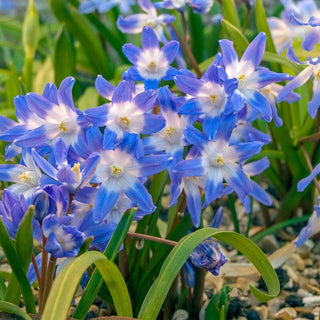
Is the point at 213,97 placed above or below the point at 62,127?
above

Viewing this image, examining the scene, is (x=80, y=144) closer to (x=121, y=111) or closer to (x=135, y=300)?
(x=121, y=111)

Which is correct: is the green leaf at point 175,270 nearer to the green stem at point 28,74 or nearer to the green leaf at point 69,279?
the green leaf at point 69,279

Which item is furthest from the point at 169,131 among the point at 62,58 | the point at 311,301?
the point at 62,58

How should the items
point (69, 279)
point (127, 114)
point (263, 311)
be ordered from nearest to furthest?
point (69, 279) → point (127, 114) → point (263, 311)

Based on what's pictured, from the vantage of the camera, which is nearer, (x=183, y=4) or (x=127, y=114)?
(x=127, y=114)

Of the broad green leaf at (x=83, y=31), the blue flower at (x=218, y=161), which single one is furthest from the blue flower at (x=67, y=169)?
the broad green leaf at (x=83, y=31)

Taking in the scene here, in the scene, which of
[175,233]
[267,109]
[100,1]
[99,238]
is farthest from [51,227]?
[100,1]

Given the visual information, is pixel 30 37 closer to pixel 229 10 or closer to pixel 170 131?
pixel 229 10

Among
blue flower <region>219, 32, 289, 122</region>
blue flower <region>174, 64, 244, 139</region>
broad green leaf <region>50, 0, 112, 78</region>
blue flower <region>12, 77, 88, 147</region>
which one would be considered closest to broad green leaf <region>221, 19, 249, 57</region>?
blue flower <region>219, 32, 289, 122</region>
